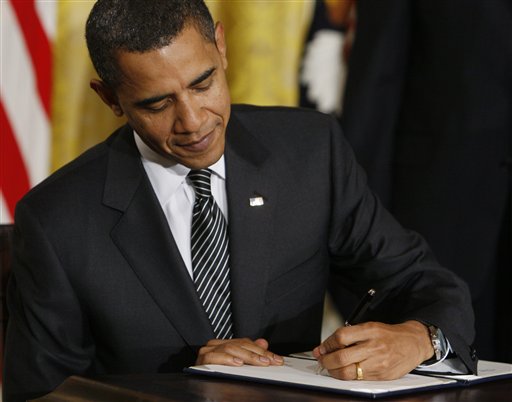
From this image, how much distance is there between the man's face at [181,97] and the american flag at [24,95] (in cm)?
102

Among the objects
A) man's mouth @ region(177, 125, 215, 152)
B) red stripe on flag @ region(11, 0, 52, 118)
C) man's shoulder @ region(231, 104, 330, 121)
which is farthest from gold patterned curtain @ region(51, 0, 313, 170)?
man's mouth @ region(177, 125, 215, 152)

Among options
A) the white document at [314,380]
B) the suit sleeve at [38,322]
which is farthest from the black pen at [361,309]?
the suit sleeve at [38,322]

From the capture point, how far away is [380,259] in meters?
2.07

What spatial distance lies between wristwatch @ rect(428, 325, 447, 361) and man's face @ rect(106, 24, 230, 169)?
20.4 inches

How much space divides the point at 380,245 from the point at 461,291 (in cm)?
22

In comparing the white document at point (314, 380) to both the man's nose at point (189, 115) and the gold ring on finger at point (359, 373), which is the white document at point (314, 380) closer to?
the gold ring on finger at point (359, 373)

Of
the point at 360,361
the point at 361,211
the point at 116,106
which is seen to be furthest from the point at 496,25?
the point at 360,361

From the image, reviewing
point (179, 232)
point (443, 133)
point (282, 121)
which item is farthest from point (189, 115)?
point (443, 133)

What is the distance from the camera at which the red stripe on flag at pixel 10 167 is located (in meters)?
2.86

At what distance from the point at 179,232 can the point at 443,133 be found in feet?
3.04

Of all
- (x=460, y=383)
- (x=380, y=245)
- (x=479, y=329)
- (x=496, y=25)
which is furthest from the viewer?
(x=479, y=329)

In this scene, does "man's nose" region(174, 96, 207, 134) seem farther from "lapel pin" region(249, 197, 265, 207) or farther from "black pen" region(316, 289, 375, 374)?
"black pen" region(316, 289, 375, 374)

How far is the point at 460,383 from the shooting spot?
1.47 m

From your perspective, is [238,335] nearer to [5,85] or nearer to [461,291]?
[461,291]
